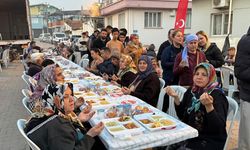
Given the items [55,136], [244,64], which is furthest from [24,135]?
[244,64]

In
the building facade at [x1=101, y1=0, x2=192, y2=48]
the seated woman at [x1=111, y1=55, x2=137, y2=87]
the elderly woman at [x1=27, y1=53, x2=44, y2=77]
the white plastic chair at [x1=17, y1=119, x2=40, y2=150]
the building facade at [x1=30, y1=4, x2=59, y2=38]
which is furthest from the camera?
the building facade at [x1=30, y1=4, x2=59, y2=38]

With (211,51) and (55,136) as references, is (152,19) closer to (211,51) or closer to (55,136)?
(211,51)

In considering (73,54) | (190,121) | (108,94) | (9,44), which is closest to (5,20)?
(9,44)

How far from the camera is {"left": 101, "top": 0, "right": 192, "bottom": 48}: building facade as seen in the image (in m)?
16.9

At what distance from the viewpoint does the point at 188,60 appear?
3.70 meters

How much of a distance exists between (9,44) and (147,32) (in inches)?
325

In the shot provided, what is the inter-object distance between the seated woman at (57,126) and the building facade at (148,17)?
48.4 feet

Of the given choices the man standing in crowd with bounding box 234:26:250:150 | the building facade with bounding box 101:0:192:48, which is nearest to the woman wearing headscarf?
the man standing in crowd with bounding box 234:26:250:150

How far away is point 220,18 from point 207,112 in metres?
10.3

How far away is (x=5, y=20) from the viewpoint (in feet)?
57.5

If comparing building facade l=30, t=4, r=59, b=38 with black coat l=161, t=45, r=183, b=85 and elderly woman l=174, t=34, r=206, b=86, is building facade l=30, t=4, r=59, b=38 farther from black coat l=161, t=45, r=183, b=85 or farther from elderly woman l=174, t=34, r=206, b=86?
elderly woman l=174, t=34, r=206, b=86

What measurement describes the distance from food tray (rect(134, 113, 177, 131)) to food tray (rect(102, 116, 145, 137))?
0.06 m

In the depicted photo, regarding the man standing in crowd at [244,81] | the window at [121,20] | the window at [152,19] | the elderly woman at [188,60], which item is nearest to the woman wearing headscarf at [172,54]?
the elderly woman at [188,60]

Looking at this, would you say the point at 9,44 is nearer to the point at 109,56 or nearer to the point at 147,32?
the point at 147,32
